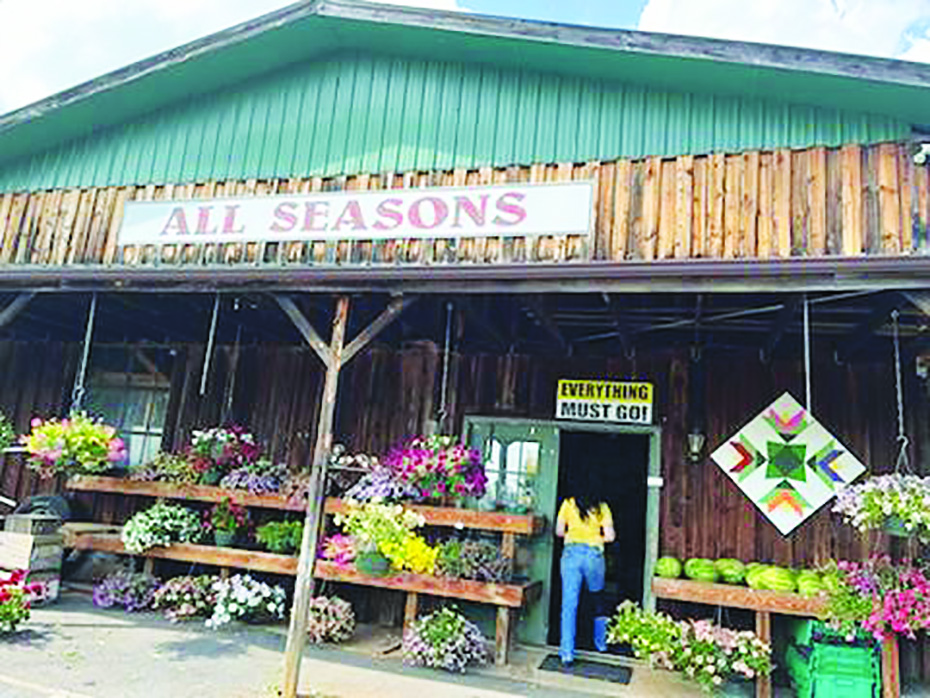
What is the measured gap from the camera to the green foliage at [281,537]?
7605 mm

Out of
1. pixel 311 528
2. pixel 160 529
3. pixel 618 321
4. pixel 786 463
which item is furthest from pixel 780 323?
pixel 160 529

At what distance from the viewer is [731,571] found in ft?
21.2

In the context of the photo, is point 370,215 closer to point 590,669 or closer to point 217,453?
point 217,453

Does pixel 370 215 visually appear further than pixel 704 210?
Yes

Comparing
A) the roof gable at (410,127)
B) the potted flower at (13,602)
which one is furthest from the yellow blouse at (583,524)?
the potted flower at (13,602)

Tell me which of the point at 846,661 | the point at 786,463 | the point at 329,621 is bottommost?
the point at 329,621

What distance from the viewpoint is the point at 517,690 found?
18.8 ft

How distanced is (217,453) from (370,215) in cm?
344

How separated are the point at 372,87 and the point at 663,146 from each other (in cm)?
306

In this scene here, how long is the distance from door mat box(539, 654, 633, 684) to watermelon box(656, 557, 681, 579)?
37.8 inches

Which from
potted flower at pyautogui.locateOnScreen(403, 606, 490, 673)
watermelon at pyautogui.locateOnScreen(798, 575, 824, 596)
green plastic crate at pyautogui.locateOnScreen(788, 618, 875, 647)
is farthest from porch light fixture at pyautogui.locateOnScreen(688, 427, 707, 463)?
potted flower at pyautogui.locateOnScreen(403, 606, 490, 673)

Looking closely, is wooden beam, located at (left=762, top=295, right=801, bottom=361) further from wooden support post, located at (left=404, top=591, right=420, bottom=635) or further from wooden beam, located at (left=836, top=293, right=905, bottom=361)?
wooden support post, located at (left=404, top=591, right=420, bottom=635)

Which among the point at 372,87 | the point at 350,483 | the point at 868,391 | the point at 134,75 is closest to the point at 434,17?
the point at 372,87

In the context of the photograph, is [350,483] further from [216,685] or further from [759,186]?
[759,186]
